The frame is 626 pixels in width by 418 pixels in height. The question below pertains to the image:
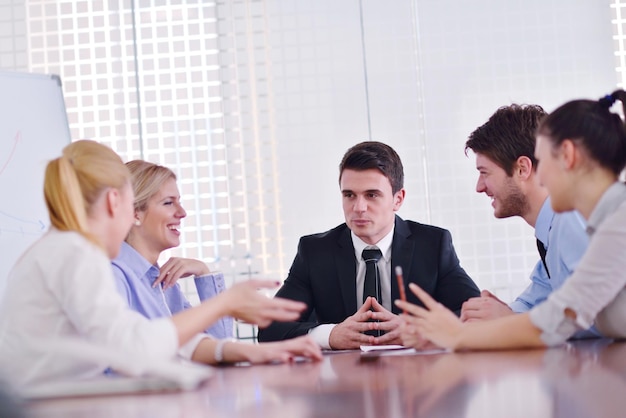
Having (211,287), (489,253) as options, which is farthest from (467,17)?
(211,287)

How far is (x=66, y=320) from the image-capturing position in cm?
160

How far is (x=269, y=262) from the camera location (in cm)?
473

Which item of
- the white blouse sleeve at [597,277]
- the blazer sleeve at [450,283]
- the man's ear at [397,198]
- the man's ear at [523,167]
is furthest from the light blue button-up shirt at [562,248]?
the man's ear at [397,198]

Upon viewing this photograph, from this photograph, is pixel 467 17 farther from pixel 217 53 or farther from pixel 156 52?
pixel 156 52

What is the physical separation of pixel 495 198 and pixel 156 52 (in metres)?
2.53

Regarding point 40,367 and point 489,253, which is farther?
point 489,253

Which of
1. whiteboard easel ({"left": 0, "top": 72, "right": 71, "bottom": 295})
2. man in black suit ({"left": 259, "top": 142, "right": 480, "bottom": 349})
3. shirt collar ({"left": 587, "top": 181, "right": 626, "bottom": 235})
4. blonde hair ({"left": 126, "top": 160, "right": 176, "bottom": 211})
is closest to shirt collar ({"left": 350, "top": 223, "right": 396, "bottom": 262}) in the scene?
man in black suit ({"left": 259, "top": 142, "right": 480, "bottom": 349})

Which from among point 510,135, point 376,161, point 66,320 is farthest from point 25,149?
point 66,320

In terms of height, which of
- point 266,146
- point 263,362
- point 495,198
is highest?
point 266,146

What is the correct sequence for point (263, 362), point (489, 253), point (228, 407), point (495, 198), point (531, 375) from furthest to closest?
point (489, 253), point (495, 198), point (263, 362), point (531, 375), point (228, 407)

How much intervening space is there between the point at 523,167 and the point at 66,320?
1857 millimetres

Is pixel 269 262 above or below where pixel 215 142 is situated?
below

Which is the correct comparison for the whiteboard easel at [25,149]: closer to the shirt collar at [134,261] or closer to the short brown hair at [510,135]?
the shirt collar at [134,261]

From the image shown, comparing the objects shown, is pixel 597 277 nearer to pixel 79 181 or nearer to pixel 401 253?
pixel 79 181
